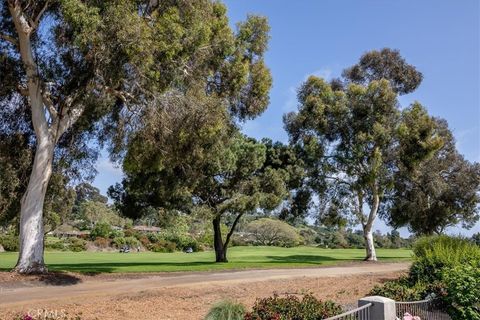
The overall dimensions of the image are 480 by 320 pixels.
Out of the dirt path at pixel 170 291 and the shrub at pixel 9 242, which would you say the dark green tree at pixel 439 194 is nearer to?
the dirt path at pixel 170 291

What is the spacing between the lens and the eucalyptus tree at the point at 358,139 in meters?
31.5

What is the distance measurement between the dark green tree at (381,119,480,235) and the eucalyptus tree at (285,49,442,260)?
29.1ft

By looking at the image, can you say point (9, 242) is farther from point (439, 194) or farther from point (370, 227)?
point (439, 194)

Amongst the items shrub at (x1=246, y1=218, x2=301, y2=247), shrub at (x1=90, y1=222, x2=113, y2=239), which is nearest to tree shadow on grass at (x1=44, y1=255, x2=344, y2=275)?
shrub at (x1=90, y1=222, x2=113, y2=239)

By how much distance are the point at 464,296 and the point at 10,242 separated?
47958 mm

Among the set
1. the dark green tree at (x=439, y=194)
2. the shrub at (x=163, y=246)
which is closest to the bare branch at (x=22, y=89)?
the dark green tree at (x=439, y=194)

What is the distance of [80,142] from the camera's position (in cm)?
2064

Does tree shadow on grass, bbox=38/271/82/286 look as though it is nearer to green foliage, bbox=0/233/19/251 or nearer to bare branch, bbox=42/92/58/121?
bare branch, bbox=42/92/58/121

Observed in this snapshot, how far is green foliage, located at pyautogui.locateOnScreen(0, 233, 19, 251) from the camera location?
48.1 m

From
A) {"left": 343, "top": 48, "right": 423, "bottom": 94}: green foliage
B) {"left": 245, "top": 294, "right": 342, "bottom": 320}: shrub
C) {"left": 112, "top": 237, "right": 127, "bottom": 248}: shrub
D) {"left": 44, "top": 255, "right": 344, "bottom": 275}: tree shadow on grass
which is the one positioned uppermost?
{"left": 343, "top": 48, "right": 423, "bottom": 94}: green foliage

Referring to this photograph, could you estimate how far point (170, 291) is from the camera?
14.8m

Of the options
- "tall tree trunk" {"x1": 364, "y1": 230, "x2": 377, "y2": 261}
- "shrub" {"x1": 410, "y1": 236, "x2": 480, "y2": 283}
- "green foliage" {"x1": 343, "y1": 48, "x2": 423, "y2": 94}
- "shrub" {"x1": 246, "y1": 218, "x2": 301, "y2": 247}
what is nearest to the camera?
"shrub" {"x1": 410, "y1": 236, "x2": 480, "y2": 283}

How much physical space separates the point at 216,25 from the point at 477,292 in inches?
576

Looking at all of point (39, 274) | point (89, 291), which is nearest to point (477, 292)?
point (89, 291)
